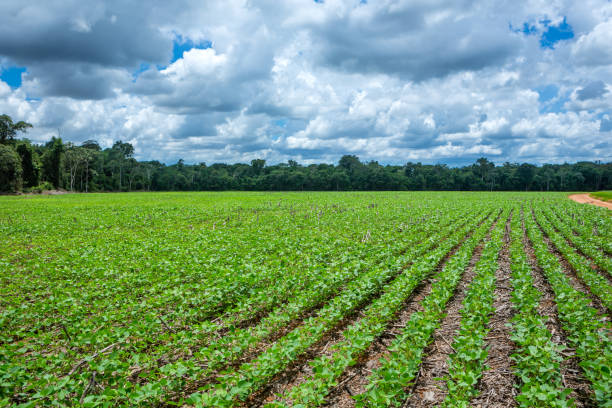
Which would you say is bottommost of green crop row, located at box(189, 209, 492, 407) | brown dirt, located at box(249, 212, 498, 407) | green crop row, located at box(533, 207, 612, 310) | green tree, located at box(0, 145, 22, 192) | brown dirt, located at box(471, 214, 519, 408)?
brown dirt, located at box(249, 212, 498, 407)

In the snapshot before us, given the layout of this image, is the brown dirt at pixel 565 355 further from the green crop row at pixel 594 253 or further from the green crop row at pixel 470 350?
the green crop row at pixel 594 253

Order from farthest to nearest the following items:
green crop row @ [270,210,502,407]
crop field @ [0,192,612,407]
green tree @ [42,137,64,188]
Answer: green tree @ [42,137,64,188], crop field @ [0,192,612,407], green crop row @ [270,210,502,407]

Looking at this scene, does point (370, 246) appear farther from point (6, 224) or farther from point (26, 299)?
point (6, 224)

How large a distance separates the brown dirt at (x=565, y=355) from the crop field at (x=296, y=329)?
0.08 feet

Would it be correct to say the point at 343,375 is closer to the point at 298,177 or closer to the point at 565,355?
the point at 565,355

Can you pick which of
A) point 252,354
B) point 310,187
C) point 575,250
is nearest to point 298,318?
point 252,354

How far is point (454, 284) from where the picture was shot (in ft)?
26.3

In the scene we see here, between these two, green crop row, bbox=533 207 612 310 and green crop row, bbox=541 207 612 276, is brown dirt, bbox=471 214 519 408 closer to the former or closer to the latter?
green crop row, bbox=533 207 612 310

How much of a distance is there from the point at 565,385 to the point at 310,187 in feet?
372

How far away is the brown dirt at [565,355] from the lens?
436cm

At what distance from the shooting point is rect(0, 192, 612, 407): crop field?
167 inches

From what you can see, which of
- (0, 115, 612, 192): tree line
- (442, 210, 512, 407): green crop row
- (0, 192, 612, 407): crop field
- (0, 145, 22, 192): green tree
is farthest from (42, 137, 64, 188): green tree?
(442, 210, 512, 407): green crop row

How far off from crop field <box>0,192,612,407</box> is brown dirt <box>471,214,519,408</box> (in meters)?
0.03

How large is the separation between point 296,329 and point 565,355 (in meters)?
4.34
